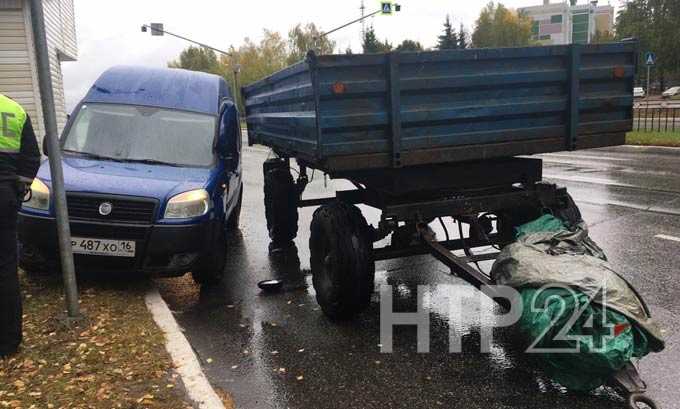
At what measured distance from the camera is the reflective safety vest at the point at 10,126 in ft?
13.8

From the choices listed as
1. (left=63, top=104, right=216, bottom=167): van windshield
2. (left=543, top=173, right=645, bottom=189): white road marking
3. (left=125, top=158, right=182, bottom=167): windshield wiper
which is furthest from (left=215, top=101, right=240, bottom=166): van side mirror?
(left=543, top=173, right=645, bottom=189): white road marking

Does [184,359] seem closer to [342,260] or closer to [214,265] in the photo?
[342,260]

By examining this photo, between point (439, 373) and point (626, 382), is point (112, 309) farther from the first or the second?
point (626, 382)

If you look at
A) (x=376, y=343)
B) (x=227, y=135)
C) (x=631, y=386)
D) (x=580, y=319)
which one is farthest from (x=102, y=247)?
(x=631, y=386)

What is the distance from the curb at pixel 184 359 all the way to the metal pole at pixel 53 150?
681mm

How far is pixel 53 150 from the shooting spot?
4.58 metres

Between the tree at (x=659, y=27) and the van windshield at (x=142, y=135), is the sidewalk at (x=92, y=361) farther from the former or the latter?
the tree at (x=659, y=27)

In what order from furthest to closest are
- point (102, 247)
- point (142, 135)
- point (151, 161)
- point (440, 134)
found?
1. point (142, 135)
2. point (151, 161)
3. point (102, 247)
4. point (440, 134)

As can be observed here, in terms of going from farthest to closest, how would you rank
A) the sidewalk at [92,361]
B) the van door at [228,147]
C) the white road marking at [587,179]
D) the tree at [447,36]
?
the tree at [447,36]
the white road marking at [587,179]
the van door at [228,147]
the sidewalk at [92,361]

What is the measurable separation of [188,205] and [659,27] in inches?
1663

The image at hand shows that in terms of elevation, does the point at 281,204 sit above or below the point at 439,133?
below

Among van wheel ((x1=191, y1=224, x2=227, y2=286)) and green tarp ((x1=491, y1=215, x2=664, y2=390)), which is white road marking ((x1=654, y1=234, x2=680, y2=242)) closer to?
green tarp ((x1=491, y1=215, x2=664, y2=390))

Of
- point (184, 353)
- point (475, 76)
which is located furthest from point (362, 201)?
point (184, 353)

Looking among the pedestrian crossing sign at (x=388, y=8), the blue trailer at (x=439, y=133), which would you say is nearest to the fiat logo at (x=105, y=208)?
the blue trailer at (x=439, y=133)
